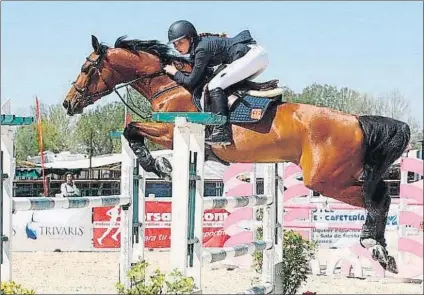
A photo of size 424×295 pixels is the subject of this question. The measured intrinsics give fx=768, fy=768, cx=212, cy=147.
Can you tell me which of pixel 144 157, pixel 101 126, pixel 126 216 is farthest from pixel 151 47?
pixel 101 126

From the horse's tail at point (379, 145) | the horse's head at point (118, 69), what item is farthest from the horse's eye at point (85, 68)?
the horse's tail at point (379, 145)

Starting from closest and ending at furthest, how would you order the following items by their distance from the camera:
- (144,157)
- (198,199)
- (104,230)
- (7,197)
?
(7,197) → (198,199) → (144,157) → (104,230)

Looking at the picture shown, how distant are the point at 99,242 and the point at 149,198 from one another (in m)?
0.79

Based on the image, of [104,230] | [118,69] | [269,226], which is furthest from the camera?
[104,230]

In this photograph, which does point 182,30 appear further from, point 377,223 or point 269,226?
point 269,226

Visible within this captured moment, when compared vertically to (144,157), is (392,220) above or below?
below

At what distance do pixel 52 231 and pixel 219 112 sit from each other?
5.08 meters

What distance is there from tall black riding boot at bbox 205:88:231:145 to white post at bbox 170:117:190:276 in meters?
0.54

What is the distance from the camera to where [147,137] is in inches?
148

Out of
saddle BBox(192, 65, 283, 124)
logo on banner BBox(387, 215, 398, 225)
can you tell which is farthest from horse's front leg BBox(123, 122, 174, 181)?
logo on banner BBox(387, 215, 398, 225)

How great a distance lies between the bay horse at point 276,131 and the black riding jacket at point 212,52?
0.13m

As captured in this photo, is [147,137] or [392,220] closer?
[147,137]

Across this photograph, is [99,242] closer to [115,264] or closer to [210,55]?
[115,264]

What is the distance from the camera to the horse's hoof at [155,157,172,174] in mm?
3596
